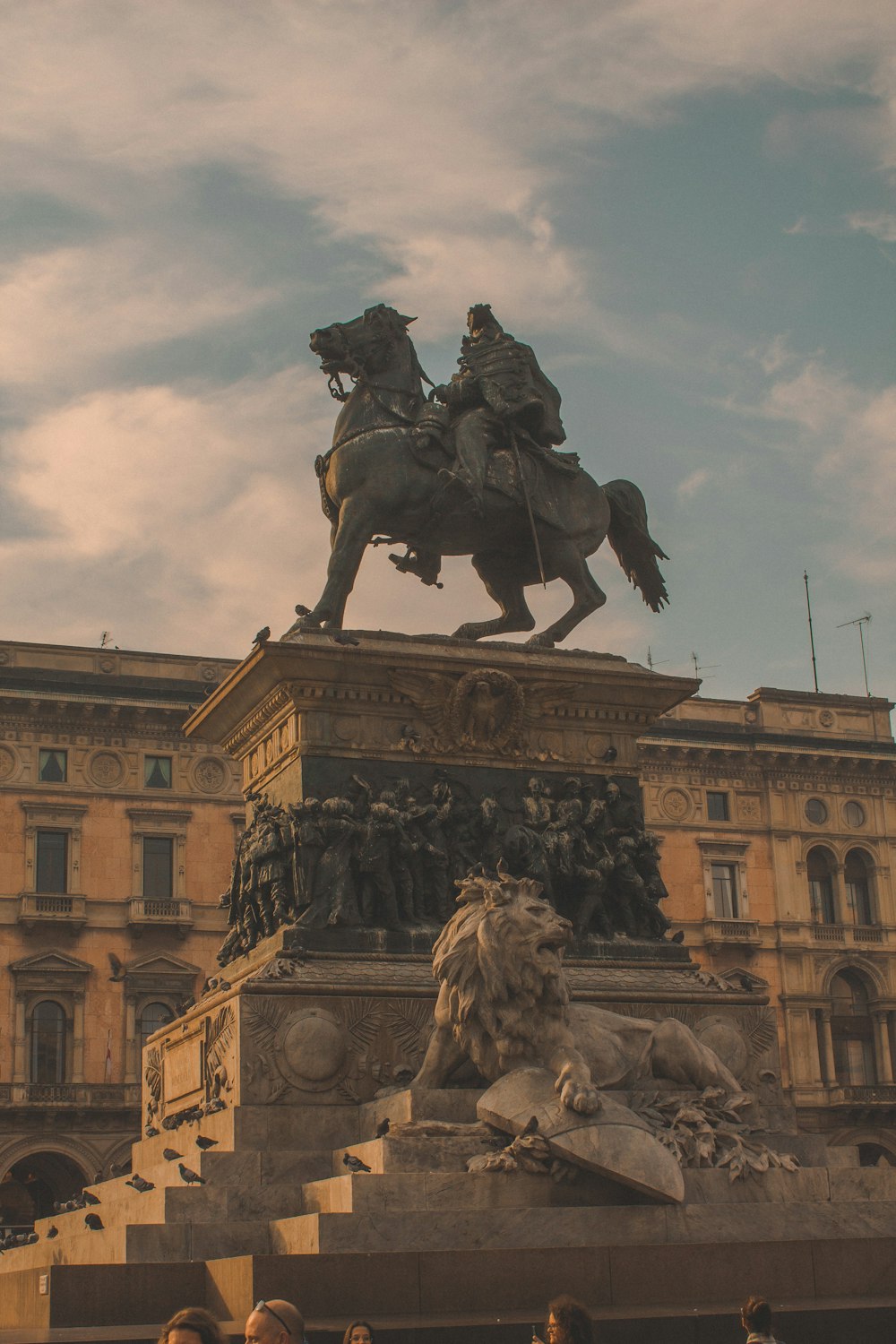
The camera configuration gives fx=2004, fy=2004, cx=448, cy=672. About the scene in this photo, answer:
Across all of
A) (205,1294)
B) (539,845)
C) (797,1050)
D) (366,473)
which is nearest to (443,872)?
(539,845)

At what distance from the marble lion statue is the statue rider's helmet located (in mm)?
7060

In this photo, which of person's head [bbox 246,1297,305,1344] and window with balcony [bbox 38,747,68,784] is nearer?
person's head [bbox 246,1297,305,1344]

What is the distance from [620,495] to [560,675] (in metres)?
2.78

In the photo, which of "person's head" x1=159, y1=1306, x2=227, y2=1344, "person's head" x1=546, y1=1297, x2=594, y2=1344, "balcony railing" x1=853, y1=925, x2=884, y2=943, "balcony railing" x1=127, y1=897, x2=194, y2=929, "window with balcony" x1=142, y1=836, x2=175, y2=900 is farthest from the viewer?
"balcony railing" x1=853, y1=925, x2=884, y2=943

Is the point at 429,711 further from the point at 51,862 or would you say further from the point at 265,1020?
the point at 51,862

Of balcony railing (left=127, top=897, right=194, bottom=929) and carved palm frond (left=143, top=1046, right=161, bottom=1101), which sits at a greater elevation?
balcony railing (left=127, top=897, right=194, bottom=929)

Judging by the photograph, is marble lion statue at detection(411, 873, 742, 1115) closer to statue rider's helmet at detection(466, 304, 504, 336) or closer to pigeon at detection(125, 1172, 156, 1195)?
pigeon at detection(125, 1172, 156, 1195)

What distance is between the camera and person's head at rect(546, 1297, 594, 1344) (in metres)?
7.12

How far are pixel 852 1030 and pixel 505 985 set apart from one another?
48092 millimetres

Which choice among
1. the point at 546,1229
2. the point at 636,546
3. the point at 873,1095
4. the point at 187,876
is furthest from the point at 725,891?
the point at 546,1229

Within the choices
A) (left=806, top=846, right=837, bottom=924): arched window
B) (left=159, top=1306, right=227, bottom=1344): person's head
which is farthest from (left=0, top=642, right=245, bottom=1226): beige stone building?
(left=159, top=1306, right=227, bottom=1344): person's head

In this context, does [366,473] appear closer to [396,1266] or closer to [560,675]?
[560,675]

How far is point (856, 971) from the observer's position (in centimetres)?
6053

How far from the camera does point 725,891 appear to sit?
59.6m
